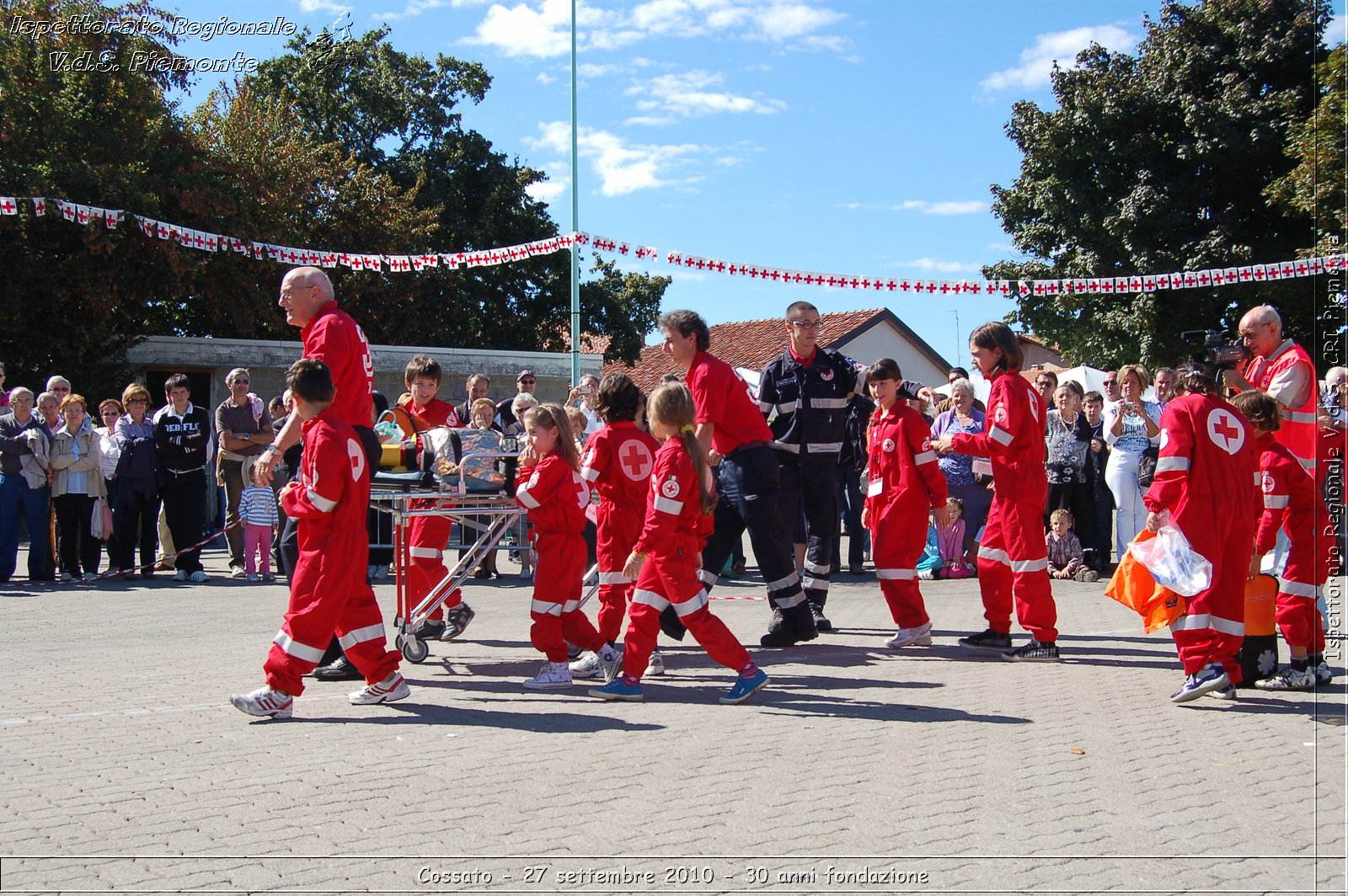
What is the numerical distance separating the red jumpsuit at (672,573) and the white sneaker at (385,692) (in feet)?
4.17

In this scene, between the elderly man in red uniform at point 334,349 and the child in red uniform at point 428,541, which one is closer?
the elderly man in red uniform at point 334,349

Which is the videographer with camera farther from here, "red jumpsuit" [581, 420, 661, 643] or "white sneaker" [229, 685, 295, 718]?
"white sneaker" [229, 685, 295, 718]

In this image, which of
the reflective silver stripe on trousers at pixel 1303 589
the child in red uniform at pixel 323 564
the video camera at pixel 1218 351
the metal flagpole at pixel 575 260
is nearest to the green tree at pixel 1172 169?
the metal flagpole at pixel 575 260

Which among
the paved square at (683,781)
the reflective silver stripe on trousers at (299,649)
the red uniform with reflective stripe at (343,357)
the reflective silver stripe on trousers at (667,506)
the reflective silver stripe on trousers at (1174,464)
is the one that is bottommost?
the paved square at (683,781)

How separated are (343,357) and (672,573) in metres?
2.28

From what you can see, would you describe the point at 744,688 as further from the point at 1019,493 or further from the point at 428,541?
the point at 428,541

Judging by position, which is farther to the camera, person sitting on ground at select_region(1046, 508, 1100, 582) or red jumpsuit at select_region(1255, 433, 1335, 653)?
person sitting on ground at select_region(1046, 508, 1100, 582)

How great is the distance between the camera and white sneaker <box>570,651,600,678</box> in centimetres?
712

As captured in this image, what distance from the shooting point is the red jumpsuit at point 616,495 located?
7047mm

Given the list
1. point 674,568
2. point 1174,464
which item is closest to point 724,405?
point 674,568

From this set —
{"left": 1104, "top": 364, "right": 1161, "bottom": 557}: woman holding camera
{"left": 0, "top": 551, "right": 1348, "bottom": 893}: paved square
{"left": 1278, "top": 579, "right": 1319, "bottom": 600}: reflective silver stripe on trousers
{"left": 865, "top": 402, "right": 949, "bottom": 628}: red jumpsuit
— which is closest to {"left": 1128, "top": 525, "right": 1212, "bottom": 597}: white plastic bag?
{"left": 0, "top": 551, "right": 1348, "bottom": 893}: paved square

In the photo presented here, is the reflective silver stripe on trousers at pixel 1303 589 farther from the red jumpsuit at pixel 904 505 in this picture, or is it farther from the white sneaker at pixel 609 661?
the white sneaker at pixel 609 661

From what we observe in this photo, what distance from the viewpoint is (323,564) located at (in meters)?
6.01

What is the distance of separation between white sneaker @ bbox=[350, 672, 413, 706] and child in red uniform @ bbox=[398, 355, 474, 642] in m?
1.28
